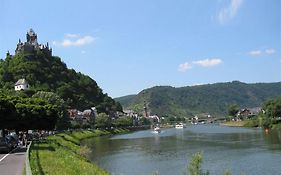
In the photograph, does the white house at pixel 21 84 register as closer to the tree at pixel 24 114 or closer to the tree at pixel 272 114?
the tree at pixel 272 114

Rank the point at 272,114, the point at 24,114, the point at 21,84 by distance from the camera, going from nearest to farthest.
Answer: the point at 24,114 < the point at 21,84 < the point at 272,114

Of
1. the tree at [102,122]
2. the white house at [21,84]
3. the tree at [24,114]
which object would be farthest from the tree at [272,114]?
the tree at [24,114]

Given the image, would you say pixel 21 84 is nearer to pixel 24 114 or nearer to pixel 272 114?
pixel 272 114

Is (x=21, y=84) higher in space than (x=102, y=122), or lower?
higher

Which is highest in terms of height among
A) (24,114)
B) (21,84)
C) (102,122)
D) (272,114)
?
(21,84)

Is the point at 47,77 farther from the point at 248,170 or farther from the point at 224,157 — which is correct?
the point at 248,170

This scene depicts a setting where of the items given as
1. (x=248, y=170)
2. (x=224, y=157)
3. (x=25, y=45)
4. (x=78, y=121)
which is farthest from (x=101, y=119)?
(x=248, y=170)

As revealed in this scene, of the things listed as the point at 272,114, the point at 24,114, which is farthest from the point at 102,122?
the point at 24,114

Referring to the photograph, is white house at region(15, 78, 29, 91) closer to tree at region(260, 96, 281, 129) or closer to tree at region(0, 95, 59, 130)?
tree at region(260, 96, 281, 129)

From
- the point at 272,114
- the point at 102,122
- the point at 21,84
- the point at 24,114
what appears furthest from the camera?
the point at 102,122

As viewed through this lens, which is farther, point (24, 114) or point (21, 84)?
→ point (21, 84)

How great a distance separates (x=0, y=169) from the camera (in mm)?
28172

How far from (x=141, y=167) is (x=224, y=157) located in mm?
13288

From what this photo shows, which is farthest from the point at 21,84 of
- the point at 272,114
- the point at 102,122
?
the point at 272,114
